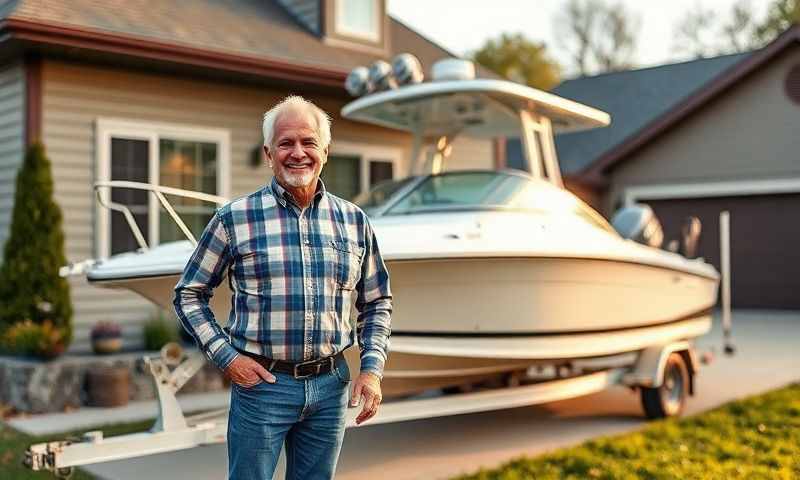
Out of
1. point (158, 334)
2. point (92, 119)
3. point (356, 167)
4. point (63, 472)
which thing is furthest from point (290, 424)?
point (356, 167)

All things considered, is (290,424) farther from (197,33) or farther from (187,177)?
(197,33)

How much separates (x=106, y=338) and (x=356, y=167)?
3.89 m

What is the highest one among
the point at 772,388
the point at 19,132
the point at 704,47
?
the point at 704,47

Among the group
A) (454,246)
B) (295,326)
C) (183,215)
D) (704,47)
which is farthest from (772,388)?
(704,47)

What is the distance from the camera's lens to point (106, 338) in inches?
318

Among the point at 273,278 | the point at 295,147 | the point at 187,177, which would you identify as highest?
the point at 187,177

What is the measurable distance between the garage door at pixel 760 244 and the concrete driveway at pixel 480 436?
609cm

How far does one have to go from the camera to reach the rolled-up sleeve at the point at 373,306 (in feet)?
9.65

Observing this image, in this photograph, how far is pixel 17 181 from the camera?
7.84 m

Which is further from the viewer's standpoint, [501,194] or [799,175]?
[799,175]

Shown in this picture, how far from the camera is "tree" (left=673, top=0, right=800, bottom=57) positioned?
1442 inches

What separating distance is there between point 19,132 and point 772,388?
24.2ft

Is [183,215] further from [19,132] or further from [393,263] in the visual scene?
[393,263]

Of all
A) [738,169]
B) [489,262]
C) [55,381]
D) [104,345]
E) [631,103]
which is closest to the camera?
[489,262]
